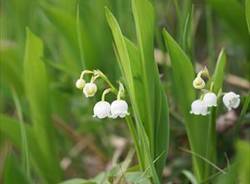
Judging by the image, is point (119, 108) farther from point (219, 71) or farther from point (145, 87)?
point (219, 71)

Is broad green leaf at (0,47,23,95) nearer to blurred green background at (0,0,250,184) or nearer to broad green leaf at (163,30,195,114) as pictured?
blurred green background at (0,0,250,184)

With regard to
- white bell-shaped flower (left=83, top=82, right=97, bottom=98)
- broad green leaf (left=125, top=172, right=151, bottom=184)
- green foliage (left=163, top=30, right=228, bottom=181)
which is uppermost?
white bell-shaped flower (left=83, top=82, right=97, bottom=98)

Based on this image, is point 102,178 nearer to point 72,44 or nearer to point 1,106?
point 72,44

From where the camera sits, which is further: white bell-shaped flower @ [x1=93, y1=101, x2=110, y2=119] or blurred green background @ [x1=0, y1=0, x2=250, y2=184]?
blurred green background @ [x1=0, y1=0, x2=250, y2=184]

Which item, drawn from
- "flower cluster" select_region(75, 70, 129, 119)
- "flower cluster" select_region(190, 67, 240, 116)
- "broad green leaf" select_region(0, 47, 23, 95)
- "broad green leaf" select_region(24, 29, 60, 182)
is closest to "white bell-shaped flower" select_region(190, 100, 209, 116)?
"flower cluster" select_region(190, 67, 240, 116)

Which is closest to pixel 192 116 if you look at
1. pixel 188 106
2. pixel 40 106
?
pixel 188 106

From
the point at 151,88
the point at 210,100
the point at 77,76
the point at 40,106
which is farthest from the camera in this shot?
the point at 77,76

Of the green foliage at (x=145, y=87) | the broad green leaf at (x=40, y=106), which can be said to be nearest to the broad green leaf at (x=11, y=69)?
the broad green leaf at (x=40, y=106)

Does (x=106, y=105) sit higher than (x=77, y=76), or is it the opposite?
(x=106, y=105)

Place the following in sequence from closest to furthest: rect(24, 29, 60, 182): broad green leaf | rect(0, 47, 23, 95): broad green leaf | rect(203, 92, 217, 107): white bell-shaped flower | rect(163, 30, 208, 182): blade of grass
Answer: rect(203, 92, 217, 107): white bell-shaped flower, rect(163, 30, 208, 182): blade of grass, rect(24, 29, 60, 182): broad green leaf, rect(0, 47, 23, 95): broad green leaf
